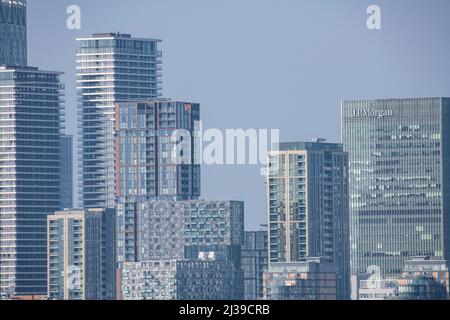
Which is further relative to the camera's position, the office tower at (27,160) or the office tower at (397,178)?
the office tower at (27,160)

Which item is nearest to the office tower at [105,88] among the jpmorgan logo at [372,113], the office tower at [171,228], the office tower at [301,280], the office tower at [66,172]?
the office tower at [66,172]

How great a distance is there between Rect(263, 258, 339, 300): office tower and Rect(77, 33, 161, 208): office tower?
1335 inches

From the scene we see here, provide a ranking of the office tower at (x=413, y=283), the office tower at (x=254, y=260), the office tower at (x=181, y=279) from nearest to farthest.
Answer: the office tower at (x=413, y=283) → the office tower at (x=254, y=260) → the office tower at (x=181, y=279)

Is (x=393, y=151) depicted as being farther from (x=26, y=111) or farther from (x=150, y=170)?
(x=26, y=111)

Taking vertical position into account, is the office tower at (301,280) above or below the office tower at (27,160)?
below

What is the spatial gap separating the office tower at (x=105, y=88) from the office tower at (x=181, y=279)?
20155 mm

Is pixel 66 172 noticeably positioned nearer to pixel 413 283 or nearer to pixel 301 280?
Result: pixel 301 280

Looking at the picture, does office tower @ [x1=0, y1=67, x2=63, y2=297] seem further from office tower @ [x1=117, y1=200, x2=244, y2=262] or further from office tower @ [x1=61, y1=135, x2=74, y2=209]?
office tower @ [x1=117, y1=200, x2=244, y2=262]

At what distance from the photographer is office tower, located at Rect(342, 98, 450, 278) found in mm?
124812

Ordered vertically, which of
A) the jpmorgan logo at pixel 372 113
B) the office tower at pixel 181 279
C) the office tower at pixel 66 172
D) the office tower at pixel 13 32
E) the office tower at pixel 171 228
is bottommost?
the office tower at pixel 181 279

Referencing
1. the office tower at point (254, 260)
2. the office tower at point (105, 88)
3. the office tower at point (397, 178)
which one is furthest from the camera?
the office tower at point (105, 88)

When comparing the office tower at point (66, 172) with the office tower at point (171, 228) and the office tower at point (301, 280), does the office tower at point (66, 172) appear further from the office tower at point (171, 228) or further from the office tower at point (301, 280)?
the office tower at point (301, 280)

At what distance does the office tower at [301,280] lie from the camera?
105 meters
